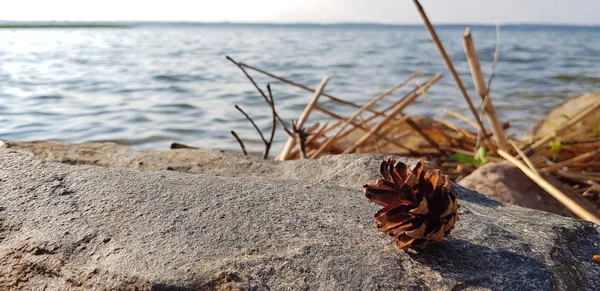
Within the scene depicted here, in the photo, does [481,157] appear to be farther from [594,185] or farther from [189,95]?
[189,95]

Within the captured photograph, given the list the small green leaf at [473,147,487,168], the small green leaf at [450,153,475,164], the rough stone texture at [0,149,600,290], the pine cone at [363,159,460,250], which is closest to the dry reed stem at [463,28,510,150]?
the small green leaf at [473,147,487,168]

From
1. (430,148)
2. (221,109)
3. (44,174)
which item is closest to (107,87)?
(221,109)

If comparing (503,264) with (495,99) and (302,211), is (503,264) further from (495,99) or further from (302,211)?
(495,99)

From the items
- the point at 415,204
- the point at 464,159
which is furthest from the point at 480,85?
the point at 415,204

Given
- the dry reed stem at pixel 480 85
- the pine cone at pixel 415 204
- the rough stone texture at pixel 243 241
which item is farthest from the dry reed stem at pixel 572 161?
the pine cone at pixel 415 204

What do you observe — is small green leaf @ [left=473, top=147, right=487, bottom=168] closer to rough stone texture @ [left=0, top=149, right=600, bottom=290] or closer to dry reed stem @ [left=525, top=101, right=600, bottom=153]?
dry reed stem @ [left=525, top=101, right=600, bottom=153]
